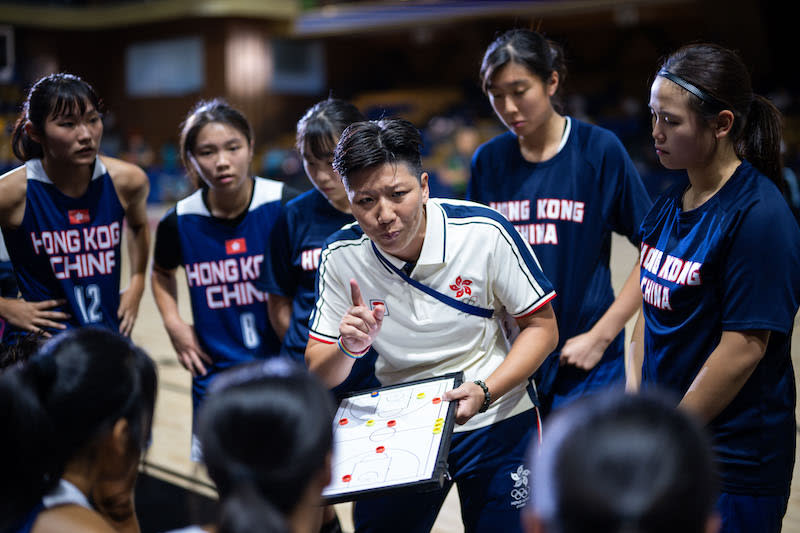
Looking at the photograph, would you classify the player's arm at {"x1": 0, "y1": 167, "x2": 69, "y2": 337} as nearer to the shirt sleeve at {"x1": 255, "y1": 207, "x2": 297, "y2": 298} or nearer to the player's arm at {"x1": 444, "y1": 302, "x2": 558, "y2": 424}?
the shirt sleeve at {"x1": 255, "y1": 207, "x2": 297, "y2": 298}

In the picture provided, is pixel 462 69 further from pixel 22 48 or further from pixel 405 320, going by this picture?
pixel 405 320

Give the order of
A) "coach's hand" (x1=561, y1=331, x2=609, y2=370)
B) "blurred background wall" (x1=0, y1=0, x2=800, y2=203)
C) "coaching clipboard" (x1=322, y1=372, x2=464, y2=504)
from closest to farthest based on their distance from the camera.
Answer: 1. "coaching clipboard" (x1=322, y1=372, x2=464, y2=504)
2. "coach's hand" (x1=561, y1=331, x2=609, y2=370)
3. "blurred background wall" (x1=0, y1=0, x2=800, y2=203)

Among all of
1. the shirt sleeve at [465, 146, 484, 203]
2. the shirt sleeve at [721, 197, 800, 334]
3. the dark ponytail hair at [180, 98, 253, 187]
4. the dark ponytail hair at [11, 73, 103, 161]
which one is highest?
the dark ponytail hair at [11, 73, 103, 161]

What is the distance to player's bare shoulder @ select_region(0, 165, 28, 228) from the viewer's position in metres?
2.82

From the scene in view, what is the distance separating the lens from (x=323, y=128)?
250cm

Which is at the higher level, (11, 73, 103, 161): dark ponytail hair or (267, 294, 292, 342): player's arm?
(11, 73, 103, 161): dark ponytail hair

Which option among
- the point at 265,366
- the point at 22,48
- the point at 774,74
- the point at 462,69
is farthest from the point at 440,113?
the point at 265,366

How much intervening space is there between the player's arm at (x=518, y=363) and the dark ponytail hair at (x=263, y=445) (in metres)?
0.74

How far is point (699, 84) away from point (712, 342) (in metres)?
0.64

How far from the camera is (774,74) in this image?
1535 centimetres

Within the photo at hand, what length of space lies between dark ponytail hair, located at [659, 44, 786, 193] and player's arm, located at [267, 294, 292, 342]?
155cm

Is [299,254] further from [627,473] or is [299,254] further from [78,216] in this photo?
[627,473]

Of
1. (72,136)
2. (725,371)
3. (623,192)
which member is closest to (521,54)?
(623,192)

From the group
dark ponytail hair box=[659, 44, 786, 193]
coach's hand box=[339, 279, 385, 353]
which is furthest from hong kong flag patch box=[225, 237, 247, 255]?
dark ponytail hair box=[659, 44, 786, 193]
